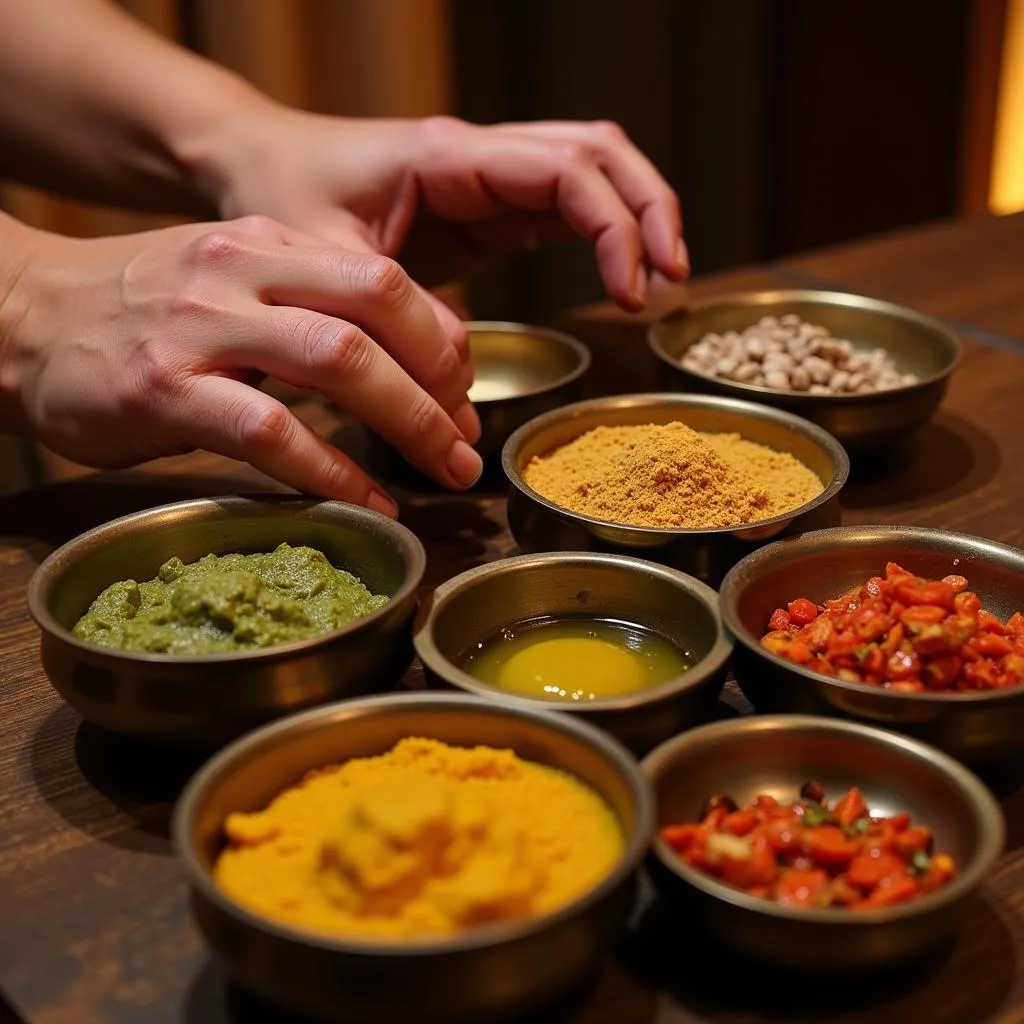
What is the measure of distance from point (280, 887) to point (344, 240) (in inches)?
46.0

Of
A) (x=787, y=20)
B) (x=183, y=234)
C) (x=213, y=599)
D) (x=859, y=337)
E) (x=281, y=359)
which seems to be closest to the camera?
(x=213, y=599)

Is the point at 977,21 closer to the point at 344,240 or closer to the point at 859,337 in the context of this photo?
the point at 859,337

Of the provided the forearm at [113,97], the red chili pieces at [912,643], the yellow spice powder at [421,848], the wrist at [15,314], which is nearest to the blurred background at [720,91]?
the forearm at [113,97]

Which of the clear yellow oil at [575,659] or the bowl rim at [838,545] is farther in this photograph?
the clear yellow oil at [575,659]

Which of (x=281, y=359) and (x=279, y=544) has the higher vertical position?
(x=281, y=359)

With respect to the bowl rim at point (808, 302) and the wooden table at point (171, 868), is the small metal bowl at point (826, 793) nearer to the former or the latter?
the wooden table at point (171, 868)

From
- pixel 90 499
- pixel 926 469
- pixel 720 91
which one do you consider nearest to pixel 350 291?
pixel 90 499

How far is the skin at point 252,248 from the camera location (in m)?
1.50

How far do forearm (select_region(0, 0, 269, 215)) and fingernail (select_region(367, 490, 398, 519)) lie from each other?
0.83m

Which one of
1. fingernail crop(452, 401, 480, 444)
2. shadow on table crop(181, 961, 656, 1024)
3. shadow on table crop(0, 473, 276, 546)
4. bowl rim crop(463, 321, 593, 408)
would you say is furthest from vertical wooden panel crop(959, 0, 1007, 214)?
shadow on table crop(181, 961, 656, 1024)

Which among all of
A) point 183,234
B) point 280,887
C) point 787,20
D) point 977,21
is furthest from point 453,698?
point 977,21

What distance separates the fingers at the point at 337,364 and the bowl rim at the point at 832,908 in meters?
0.56

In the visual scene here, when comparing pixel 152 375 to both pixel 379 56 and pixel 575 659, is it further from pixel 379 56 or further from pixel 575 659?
pixel 379 56

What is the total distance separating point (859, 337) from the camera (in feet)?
7.13
